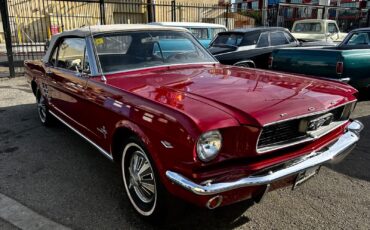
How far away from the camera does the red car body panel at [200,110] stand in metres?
2.32

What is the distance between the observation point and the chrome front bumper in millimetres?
2240

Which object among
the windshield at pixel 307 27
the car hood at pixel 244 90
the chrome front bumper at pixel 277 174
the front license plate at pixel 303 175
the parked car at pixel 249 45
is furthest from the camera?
the windshield at pixel 307 27

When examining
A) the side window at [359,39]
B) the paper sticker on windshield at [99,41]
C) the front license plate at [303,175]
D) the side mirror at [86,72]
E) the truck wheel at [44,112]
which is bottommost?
the truck wheel at [44,112]

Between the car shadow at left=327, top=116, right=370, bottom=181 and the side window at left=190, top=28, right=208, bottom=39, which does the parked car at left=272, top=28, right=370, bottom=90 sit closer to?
the car shadow at left=327, top=116, right=370, bottom=181

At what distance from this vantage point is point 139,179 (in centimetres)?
299

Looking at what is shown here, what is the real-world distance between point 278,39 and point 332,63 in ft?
12.2

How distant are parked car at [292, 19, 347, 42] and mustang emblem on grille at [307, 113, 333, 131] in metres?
11.9

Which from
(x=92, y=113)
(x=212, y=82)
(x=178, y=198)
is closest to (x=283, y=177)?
(x=178, y=198)

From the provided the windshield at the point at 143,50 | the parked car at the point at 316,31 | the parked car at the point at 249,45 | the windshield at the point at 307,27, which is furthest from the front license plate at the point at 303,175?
the windshield at the point at 307,27

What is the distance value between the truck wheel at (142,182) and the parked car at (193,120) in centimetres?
1

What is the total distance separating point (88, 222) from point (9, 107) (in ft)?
17.0

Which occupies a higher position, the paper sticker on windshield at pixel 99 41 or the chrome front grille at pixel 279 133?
the paper sticker on windshield at pixel 99 41

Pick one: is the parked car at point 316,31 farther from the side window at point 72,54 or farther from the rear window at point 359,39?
the side window at point 72,54

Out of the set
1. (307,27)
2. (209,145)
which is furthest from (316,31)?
(209,145)
